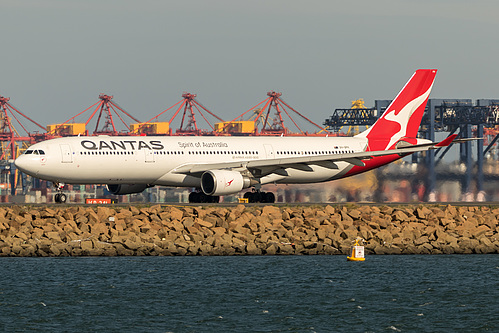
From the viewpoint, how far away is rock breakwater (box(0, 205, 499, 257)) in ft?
126

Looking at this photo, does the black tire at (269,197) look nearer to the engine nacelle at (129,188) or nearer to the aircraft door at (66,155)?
the engine nacelle at (129,188)

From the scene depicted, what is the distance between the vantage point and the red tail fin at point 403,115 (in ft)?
187

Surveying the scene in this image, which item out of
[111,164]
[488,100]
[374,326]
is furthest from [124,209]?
[488,100]

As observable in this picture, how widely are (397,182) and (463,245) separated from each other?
20.6 meters

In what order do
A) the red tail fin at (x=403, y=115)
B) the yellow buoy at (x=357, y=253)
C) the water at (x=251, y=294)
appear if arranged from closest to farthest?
the water at (x=251, y=294) → the yellow buoy at (x=357, y=253) → the red tail fin at (x=403, y=115)

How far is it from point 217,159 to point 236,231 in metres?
11.7

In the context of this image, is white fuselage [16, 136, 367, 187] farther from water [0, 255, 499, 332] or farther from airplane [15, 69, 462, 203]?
water [0, 255, 499, 332]

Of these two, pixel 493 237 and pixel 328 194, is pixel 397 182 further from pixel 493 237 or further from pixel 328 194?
pixel 493 237

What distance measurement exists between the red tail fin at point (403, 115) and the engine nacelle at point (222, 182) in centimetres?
1142

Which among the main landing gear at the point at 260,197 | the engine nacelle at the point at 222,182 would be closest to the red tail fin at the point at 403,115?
the main landing gear at the point at 260,197

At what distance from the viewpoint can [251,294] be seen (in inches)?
1205

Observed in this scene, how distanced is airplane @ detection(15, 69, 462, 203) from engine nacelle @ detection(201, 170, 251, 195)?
0.17 feet

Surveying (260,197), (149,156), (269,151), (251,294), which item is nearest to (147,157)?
(149,156)

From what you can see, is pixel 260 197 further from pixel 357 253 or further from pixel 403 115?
pixel 357 253
